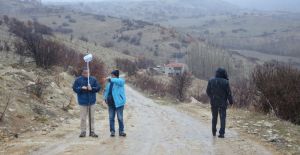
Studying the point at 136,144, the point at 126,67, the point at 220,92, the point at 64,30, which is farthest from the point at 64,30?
the point at 136,144

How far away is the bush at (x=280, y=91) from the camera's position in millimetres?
19234

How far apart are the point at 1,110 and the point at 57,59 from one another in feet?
68.1

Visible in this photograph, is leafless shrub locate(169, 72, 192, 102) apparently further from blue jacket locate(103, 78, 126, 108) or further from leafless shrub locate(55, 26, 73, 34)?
leafless shrub locate(55, 26, 73, 34)

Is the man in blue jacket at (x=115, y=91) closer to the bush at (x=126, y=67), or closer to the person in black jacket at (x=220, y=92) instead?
the person in black jacket at (x=220, y=92)

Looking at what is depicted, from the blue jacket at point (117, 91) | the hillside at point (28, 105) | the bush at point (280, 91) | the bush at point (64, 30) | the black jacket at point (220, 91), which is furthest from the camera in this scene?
the bush at point (64, 30)

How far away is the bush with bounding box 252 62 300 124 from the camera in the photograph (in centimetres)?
1923

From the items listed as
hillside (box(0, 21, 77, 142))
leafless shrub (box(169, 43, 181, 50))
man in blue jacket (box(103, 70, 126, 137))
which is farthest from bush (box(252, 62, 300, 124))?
leafless shrub (box(169, 43, 181, 50))

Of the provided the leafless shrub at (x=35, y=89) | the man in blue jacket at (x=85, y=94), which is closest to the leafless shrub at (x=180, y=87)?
the leafless shrub at (x=35, y=89)

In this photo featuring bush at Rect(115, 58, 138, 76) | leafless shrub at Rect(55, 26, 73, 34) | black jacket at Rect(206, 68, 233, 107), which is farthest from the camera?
leafless shrub at Rect(55, 26, 73, 34)

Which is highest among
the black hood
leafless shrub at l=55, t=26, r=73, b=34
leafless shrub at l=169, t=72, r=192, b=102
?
the black hood

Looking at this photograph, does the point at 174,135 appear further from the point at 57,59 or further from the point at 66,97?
the point at 57,59

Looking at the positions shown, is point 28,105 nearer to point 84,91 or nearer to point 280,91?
point 84,91

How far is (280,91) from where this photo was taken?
19641 millimetres

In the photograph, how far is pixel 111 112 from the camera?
44.5 ft
